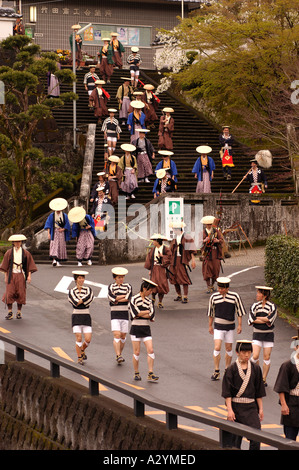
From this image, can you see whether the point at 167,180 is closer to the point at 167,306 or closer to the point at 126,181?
the point at 126,181

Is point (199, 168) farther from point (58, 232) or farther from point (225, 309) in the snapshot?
point (225, 309)

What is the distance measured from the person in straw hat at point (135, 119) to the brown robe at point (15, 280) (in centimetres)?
1257

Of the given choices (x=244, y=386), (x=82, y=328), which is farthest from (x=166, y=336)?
(x=244, y=386)

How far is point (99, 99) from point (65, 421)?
24190 mm

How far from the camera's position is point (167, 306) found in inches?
825

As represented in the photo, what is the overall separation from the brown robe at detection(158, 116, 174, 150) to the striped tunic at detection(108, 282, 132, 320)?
16.3 metres

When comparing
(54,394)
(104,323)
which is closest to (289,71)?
(104,323)

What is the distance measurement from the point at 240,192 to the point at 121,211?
4231 mm

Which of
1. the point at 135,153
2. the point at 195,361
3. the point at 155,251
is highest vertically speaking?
the point at 135,153

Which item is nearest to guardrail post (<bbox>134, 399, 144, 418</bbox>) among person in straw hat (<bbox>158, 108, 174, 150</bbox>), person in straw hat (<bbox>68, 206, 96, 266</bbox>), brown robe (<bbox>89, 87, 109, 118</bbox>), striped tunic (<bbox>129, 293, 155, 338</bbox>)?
striped tunic (<bbox>129, 293, 155, 338</bbox>)

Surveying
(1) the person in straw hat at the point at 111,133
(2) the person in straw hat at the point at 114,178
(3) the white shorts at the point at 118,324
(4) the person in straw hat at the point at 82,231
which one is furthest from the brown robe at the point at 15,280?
(1) the person in straw hat at the point at 111,133

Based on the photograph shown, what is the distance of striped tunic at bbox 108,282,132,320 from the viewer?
16.1 metres

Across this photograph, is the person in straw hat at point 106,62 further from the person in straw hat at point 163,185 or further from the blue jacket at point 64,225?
the blue jacket at point 64,225

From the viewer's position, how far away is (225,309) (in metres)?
15.6
